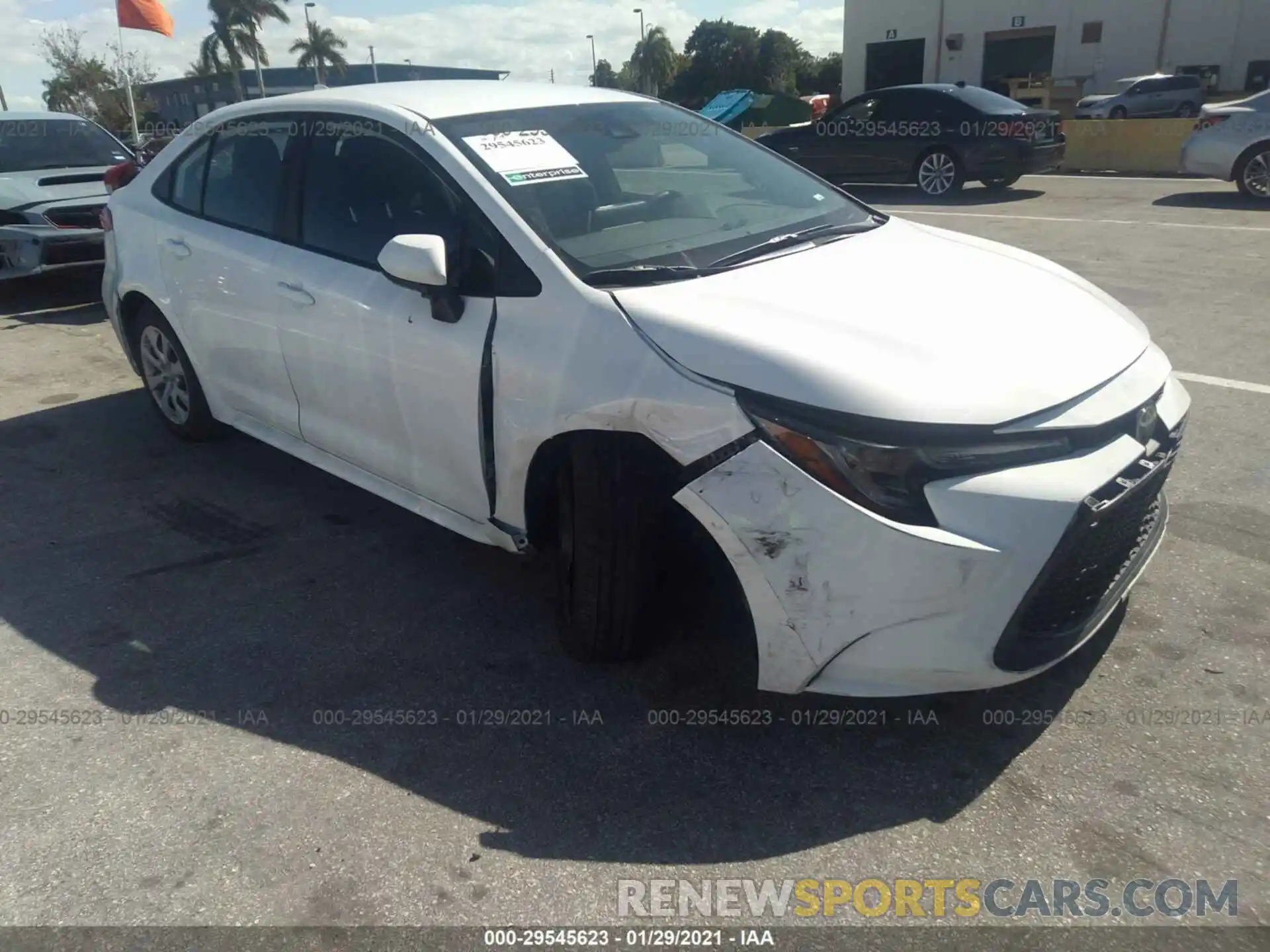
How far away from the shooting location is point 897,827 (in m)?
2.46

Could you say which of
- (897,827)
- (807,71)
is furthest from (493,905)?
(807,71)

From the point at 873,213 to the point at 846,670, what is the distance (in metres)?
2.12

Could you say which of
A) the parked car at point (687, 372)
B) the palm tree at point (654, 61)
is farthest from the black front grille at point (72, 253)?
the palm tree at point (654, 61)

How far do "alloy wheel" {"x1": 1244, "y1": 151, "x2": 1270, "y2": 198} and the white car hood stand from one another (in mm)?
10762

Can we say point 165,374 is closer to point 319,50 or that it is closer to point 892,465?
point 892,465

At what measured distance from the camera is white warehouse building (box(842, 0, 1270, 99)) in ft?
121

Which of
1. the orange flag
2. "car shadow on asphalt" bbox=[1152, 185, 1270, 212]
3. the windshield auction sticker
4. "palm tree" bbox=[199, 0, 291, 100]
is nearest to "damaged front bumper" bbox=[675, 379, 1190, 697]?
the windshield auction sticker

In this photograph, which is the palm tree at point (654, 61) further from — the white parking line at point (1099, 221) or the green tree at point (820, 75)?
the white parking line at point (1099, 221)

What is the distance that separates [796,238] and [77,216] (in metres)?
7.40

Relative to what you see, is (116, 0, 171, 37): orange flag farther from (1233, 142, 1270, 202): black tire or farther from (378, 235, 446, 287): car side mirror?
(1233, 142, 1270, 202): black tire

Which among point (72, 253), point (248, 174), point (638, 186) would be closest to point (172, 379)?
point (248, 174)

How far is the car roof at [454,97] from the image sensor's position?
139 inches

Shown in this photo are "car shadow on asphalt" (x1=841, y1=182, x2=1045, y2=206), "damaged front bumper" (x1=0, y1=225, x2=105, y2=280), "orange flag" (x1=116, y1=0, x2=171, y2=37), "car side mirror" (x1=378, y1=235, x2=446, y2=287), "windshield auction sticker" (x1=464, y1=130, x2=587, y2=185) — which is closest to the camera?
"car side mirror" (x1=378, y1=235, x2=446, y2=287)

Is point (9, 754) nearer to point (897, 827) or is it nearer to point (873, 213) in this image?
point (897, 827)
